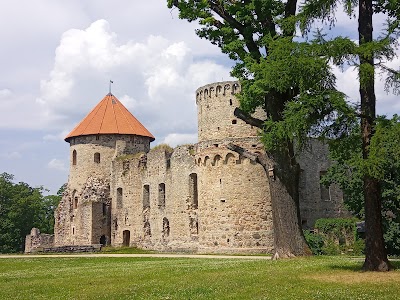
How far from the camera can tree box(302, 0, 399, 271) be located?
12.7 m

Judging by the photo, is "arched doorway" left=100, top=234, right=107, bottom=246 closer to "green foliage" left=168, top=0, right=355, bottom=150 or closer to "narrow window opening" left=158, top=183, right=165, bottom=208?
"narrow window opening" left=158, top=183, right=165, bottom=208

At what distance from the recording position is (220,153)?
2881 centimetres

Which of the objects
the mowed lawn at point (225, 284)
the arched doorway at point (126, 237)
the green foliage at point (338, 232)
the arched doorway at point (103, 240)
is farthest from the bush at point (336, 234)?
Result: the arched doorway at point (103, 240)

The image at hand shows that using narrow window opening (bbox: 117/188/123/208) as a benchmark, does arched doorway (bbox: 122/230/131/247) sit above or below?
below

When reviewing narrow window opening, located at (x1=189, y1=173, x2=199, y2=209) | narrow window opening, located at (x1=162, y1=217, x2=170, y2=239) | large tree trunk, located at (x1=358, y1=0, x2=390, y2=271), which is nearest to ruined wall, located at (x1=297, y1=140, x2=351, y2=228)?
narrow window opening, located at (x1=189, y1=173, x2=199, y2=209)

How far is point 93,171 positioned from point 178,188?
11.4 meters

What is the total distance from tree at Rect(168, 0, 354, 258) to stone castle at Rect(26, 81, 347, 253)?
10.2 feet

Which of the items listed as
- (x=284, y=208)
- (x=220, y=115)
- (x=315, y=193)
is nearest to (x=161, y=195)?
(x=220, y=115)

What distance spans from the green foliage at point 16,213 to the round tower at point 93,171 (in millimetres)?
11135

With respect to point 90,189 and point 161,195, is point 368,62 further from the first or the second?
point 90,189

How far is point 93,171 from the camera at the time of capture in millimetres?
42531

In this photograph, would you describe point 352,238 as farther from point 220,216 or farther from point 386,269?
point 386,269

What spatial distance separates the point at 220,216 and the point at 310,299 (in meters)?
19.0

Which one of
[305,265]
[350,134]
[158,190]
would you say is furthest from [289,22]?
[158,190]
